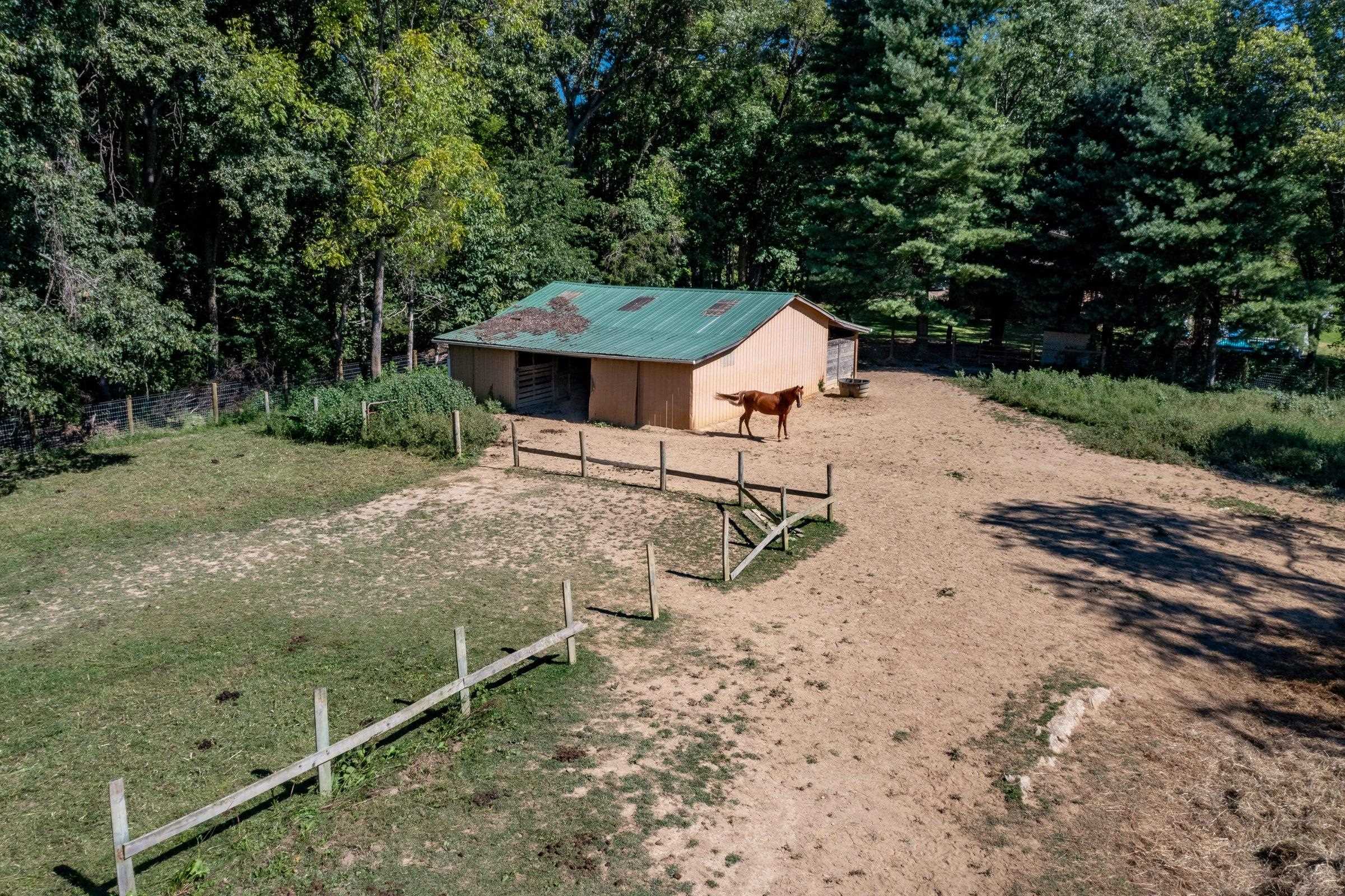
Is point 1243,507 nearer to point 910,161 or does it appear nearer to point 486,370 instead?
point 910,161

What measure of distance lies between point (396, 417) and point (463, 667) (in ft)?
50.9

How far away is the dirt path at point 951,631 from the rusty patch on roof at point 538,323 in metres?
6.55

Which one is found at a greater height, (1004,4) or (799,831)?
(1004,4)

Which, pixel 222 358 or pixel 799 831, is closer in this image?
pixel 799 831

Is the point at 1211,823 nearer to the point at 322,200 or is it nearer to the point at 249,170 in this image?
the point at 249,170

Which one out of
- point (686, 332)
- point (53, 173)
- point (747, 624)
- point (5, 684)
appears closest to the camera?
point (5, 684)

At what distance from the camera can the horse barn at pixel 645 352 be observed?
86.3 feet

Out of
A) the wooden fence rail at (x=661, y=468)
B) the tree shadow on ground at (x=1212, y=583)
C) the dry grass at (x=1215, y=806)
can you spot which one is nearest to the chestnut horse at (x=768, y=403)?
the wooden fence rail at (x=661, y=468)

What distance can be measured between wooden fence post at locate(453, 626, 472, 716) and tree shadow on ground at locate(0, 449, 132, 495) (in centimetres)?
1627

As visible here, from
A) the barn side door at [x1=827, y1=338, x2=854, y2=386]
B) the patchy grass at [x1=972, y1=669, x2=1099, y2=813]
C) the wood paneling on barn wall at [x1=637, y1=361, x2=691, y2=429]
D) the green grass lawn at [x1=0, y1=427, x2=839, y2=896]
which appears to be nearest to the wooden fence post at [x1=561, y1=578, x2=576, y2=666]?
the green grass lawn at [x1=0, y1=427, x2=839, y2=896]

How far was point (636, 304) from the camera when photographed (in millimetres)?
30984

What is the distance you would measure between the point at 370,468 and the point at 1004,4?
33429 millimetres

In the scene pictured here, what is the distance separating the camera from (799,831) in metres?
8.76

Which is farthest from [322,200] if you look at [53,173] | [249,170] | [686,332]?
[686,332]
